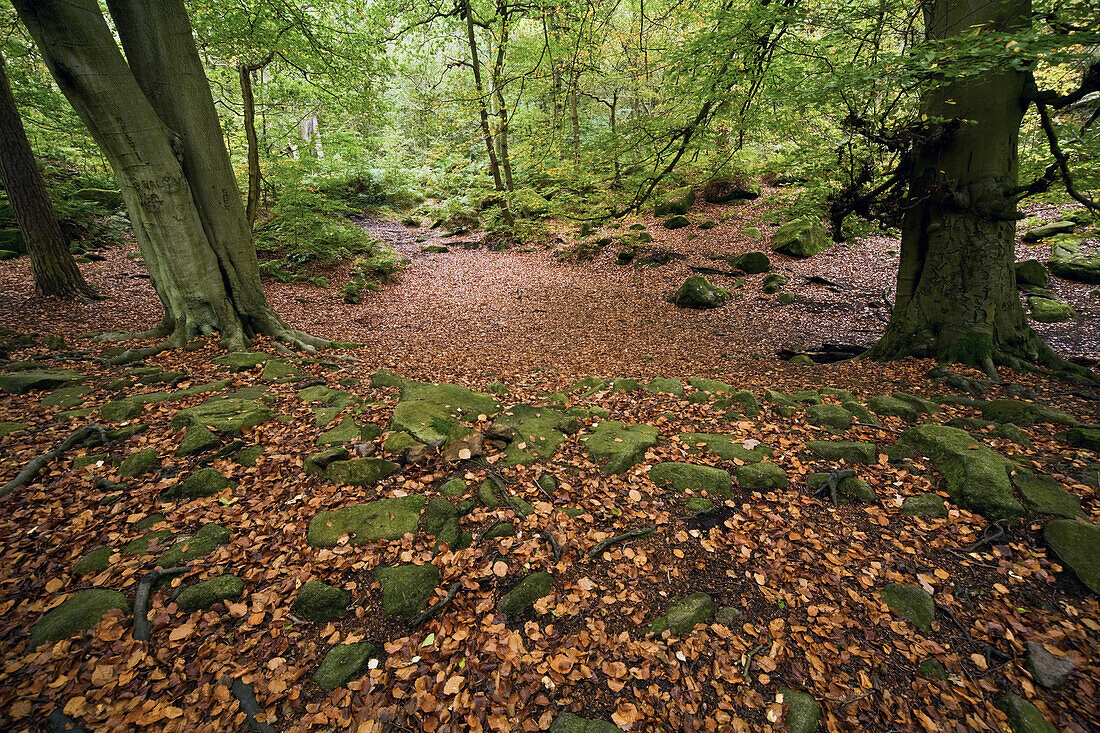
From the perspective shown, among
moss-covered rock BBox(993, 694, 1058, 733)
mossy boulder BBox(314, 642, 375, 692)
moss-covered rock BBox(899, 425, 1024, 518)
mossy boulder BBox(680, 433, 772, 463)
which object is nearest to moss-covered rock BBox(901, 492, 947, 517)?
moss-covered rock BBox(899, 425, 1024, 518)

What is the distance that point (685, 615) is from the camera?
2779mm

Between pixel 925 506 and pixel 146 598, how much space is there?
19.5 ft

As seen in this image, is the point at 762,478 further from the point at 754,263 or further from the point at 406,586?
the point at 754,263

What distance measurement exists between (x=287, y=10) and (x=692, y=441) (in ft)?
38.1

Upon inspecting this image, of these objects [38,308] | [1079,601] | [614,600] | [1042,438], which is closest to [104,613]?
[614,600]

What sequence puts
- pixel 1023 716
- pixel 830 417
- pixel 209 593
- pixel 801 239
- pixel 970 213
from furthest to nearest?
pixel 801 239
pixel 970 213
pixel 830 417
pixel 209 593
pixel 1023 716

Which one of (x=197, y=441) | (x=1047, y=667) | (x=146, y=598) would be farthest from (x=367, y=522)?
(x=1047, y=667)

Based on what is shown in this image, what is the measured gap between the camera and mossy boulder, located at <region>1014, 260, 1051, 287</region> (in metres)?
9.58

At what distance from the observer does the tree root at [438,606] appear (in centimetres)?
270

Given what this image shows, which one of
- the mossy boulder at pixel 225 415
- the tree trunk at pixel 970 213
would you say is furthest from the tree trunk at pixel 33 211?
the tree trunk at pixel 970 213

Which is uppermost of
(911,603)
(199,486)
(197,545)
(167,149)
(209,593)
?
(167,149)

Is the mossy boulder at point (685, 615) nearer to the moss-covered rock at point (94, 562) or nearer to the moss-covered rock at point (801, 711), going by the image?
the moss-covered rock at point (801, 711)

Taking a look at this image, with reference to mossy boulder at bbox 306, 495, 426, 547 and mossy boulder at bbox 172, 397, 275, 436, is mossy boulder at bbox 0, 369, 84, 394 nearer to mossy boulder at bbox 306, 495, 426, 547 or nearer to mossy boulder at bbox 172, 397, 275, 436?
mossy boulder at bbox 172, 397, 275, 436

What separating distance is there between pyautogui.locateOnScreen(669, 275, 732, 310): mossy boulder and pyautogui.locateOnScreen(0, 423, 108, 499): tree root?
38.2ft
